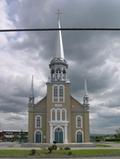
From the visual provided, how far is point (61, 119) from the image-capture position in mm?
69250

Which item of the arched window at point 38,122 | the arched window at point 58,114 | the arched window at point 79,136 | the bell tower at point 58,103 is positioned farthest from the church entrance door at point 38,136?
the arched window at point 79,136

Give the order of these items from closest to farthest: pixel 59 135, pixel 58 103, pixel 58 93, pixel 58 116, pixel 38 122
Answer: pixel 59 135
pixel 58 116
pixel 58 103
pixel 38 122
pixel 58 93

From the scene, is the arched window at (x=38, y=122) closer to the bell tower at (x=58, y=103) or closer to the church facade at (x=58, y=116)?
the church facade at (x=58, y=116)

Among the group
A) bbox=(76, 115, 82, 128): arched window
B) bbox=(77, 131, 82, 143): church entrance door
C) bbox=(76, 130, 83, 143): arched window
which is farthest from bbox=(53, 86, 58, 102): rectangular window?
bbox=(77, 131, 82, 143): church entrance door

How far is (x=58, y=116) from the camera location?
69.4 m

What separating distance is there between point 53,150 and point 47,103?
35.4 m

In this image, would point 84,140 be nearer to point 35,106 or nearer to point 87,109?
point 87,109

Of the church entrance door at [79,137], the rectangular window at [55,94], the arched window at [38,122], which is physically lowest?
the church entrance door at [79,137]

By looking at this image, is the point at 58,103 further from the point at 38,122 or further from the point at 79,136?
the point at 79,136

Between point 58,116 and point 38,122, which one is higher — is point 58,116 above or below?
above

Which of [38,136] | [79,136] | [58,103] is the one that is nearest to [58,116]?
[58,103]

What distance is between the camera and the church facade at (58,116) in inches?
2709

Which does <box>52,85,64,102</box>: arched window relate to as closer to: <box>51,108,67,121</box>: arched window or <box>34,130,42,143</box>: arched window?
<box>51,108,67,121</box>: arched window

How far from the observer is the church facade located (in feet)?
226
